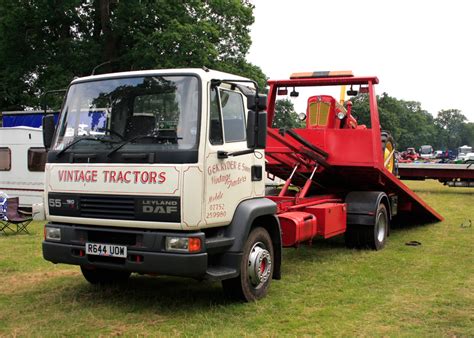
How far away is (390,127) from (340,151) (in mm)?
80170

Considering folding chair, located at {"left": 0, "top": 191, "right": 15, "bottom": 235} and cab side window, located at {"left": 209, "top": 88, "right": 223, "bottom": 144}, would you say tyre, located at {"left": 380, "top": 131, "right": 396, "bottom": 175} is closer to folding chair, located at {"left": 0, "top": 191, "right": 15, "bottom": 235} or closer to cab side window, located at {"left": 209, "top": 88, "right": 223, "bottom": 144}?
cab side window, located at {"left": 209, "top": 88, "right": 223, "bottom": 144}

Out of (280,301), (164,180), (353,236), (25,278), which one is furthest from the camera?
(353,236)

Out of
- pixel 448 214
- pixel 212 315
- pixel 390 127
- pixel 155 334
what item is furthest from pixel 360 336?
pixel 390 127

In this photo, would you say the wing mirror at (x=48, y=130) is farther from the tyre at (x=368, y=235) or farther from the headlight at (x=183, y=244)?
the tyre at (x=368, y=235)

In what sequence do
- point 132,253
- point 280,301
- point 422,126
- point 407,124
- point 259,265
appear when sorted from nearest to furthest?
point 132,253 < point 259,265 < point 280,301 < point 407,124 < point 422,126

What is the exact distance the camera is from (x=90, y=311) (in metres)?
5.64

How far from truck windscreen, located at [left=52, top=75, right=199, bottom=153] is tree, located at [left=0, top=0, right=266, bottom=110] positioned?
16697 mm

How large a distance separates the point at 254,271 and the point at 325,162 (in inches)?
144

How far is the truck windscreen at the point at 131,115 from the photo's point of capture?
5234 millimetres

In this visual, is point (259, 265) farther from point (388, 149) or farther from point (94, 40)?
point (94, 40)

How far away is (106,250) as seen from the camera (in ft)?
17.7

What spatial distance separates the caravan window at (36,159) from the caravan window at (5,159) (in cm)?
69

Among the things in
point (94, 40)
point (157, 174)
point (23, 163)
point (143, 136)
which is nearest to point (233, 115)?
point (143, 136)

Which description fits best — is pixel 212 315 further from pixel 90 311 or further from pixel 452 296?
pixel 452 296
